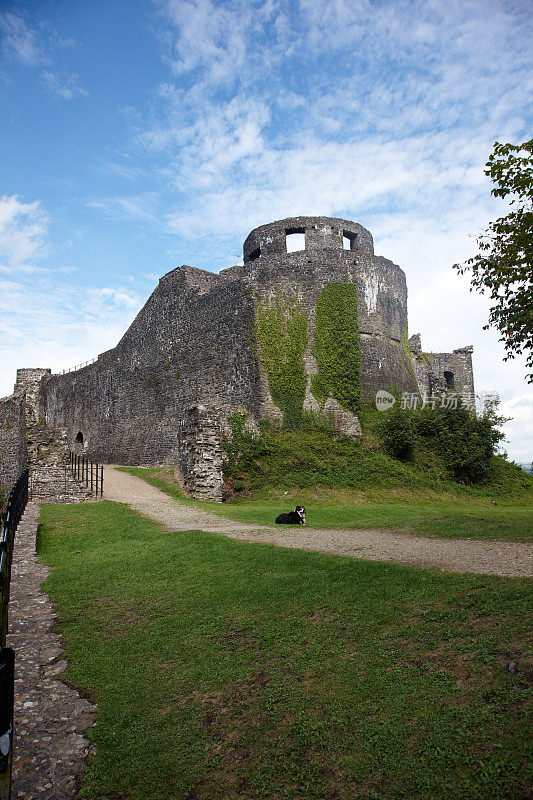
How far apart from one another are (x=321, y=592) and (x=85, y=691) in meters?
2.57

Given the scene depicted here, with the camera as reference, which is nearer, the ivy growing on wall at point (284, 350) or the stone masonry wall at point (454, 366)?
the ivy growing on wall at point (284, 350)

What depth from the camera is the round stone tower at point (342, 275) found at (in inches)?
930

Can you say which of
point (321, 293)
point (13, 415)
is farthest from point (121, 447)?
point (321, 293)

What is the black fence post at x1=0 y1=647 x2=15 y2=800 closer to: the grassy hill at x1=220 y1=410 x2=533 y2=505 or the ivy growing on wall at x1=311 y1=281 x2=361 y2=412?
the grassy hill at x1=220 y1=410 x2=533 y2=505

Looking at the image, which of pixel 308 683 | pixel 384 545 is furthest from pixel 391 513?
pixel 308 683

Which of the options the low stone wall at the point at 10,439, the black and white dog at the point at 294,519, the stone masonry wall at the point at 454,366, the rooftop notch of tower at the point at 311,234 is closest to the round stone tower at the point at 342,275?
the rooftop notch of tower at the point at 311,234

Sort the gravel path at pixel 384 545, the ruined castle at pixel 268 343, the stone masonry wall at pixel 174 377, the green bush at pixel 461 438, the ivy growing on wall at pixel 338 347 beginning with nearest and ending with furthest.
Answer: the gravel path at pixel 384 545 < the green bush at pixel 461 438 < the ruined castle at pixel 268 343 < the stone masonry wall at pixel 174 377 < the ivy growing on wall at pixel 338 347

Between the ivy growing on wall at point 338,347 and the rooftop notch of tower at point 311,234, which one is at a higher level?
the rooftop notch of tower at point 311,234

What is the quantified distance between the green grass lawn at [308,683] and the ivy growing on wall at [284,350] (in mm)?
15282

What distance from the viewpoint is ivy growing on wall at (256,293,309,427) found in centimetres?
2222

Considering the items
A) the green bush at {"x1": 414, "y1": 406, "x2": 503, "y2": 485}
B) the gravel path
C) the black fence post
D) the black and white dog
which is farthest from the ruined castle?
the black fence post

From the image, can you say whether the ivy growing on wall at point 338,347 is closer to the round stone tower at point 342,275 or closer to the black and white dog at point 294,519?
the round stone tower at point 342,275

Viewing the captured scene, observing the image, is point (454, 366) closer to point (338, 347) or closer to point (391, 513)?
point (338, 347)

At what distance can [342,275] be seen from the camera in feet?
78.5
